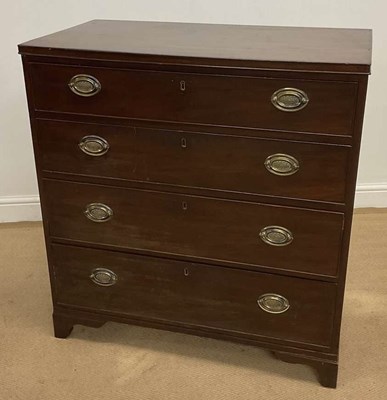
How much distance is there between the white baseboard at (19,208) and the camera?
2539 millimetres

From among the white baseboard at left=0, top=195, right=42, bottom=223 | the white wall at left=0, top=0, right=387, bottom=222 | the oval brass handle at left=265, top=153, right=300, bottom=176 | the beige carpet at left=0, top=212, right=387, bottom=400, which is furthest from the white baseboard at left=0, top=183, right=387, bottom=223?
the oval brass handle at left=265, top=153, right=300, bottom=176

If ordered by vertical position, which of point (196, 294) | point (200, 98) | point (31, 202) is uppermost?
point (200, 98)

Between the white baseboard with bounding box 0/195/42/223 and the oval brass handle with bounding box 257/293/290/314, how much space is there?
1.25 m

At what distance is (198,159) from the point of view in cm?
150

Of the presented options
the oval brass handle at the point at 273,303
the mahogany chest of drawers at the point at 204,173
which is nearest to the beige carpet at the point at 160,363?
the mahogany chest of drawers at the point at 204,173

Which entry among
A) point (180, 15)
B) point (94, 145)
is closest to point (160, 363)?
point (94, 145)

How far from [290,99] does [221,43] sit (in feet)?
0.90

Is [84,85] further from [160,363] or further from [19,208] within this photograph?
[19,208]

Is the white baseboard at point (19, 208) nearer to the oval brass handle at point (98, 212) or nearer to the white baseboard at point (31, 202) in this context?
the white baseboard at point (31, 202)

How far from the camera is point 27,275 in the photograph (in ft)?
7.18

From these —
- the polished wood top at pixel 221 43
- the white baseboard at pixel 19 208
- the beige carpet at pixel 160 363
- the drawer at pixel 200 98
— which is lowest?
the beige carpet at pixel 160 363

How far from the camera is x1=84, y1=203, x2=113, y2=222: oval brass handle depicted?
5.37 ft

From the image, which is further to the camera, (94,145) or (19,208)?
(19,208)

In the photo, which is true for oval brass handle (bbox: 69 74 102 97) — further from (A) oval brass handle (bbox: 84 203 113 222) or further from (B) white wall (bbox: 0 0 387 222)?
(B) white wall (bbox: 0 0 387 222)
